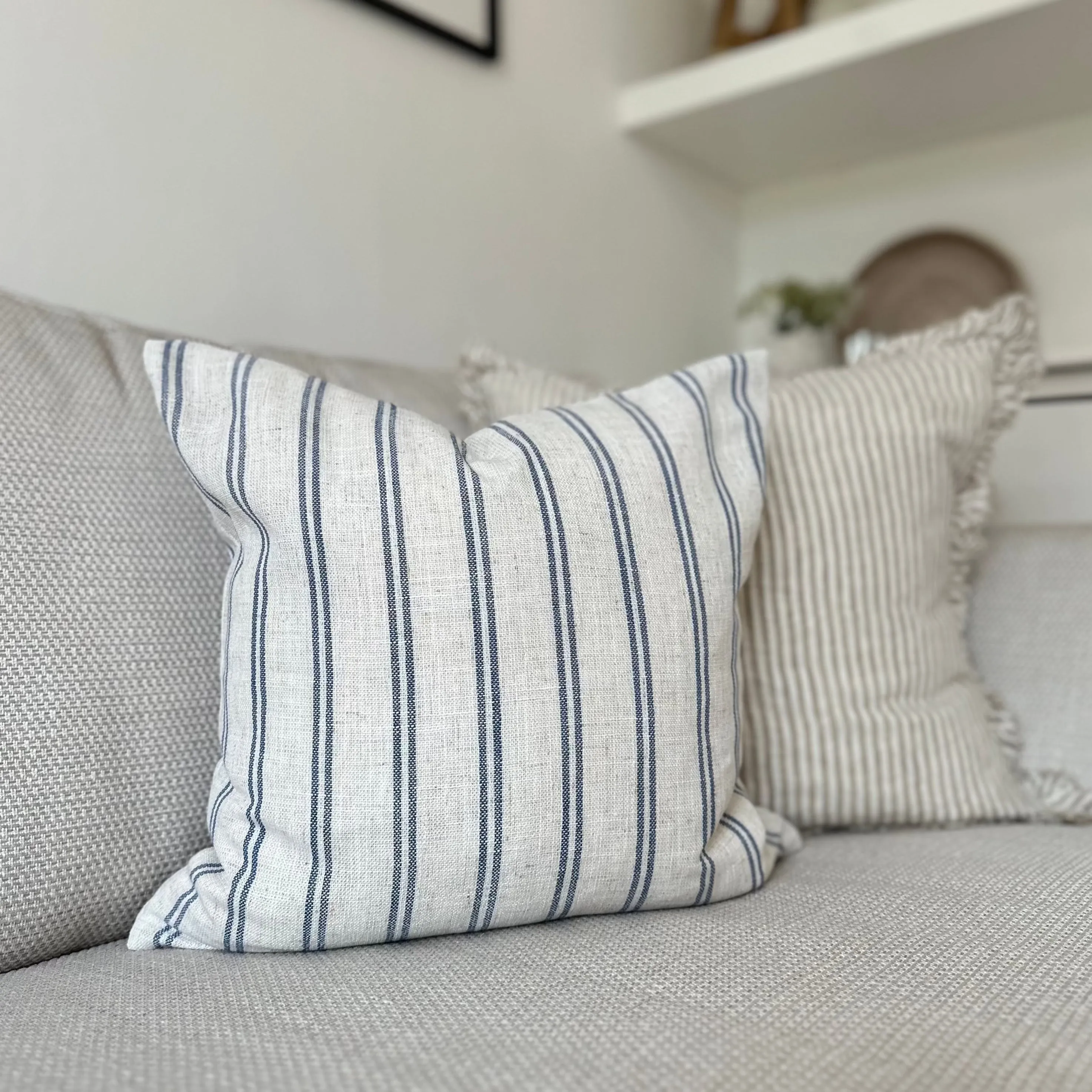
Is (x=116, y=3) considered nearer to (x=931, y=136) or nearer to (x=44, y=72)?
(x=44, y=72)

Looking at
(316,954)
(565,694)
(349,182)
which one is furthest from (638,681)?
(349,182)

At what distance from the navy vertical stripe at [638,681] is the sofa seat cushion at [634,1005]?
0.13 feet

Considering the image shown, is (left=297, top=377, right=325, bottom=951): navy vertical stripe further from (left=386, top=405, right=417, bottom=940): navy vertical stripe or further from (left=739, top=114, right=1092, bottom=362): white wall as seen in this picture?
(left=739, top=114, right=1092, bottom=362): white wall

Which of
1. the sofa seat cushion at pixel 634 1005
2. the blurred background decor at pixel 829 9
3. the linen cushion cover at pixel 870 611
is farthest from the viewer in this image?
the blurred background decor at pixel 829 9

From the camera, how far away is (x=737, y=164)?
73.9 inches

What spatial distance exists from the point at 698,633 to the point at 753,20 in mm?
1411

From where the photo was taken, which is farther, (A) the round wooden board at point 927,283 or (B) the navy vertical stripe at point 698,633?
(A) the round wooden board at point 927,283

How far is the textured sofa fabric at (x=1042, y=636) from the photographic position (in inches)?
40.2

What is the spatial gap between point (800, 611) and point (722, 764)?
0.23 m

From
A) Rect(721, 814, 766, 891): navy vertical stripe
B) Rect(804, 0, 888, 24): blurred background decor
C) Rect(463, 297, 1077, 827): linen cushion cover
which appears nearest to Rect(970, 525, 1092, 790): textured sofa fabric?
Rect(463, 297, 1077, 827): linen cushion cover

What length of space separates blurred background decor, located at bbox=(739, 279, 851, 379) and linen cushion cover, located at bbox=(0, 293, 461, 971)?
1.12 meters

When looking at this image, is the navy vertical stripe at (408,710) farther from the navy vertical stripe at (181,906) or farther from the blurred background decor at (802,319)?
the blurred background decor at (802,319)

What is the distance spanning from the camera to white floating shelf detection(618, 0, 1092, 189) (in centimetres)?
141

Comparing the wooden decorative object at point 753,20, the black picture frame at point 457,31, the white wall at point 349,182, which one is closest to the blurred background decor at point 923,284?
the white wall at point 349,182
